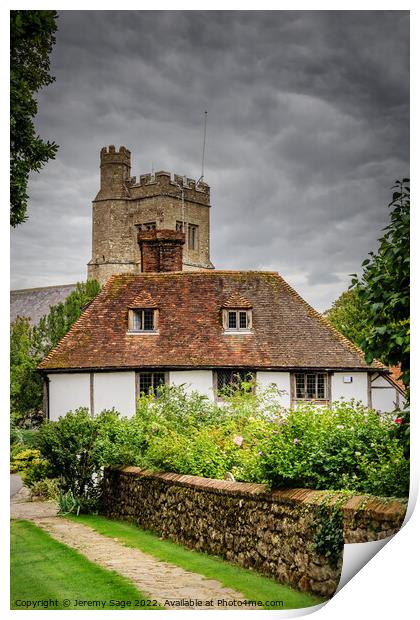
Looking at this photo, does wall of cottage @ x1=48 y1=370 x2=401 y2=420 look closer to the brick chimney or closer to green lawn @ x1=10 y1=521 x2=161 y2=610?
the brick chimney

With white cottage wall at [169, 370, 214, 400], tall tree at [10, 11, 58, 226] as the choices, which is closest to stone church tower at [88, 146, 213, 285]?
tall tree at [10, 11, 58, 226]

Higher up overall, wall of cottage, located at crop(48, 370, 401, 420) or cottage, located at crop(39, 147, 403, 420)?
cottage, located at crop(39, 147, 403, 420)

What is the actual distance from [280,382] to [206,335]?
5.57ft

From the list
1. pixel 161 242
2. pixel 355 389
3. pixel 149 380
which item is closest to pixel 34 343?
pixel 161 242

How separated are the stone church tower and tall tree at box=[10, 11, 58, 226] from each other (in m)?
0.54

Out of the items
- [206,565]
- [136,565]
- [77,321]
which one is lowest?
[206,565]

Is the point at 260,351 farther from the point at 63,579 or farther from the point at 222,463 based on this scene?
the point at 63,579

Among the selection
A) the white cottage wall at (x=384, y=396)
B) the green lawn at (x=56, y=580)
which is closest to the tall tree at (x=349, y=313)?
the white cottage wall at (x=384, y=396)

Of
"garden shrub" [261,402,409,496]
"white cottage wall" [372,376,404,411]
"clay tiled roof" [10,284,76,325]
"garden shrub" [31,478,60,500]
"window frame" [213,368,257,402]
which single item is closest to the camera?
"clay tiled roof" [10,284,76,325]

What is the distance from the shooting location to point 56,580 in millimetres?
5426

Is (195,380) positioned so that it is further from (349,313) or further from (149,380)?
(349,313)

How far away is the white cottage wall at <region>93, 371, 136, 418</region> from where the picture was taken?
10.1m

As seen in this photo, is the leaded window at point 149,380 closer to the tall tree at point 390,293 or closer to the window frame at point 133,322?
the window frame at point 133,322

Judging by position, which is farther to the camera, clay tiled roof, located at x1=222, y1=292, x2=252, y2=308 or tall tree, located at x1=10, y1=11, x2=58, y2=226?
clay tiled roof, located at x1=222, y1=292, x2=252, y2=308
